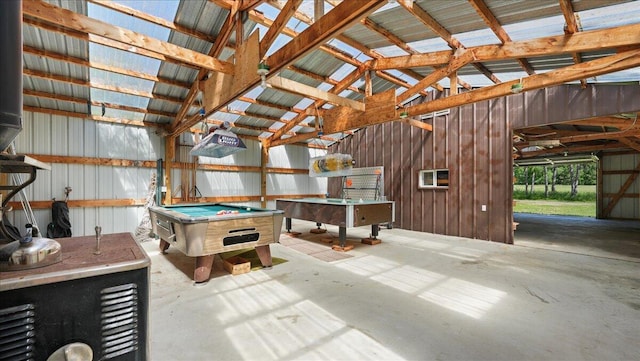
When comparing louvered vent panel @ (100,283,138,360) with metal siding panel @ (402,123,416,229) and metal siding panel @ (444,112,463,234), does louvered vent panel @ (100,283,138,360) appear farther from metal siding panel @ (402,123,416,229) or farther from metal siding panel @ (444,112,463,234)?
metal siding panel @ (402,123,416,229)

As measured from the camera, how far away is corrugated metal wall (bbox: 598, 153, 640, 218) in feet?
36.0

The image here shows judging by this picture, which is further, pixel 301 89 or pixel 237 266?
pixel 301 89

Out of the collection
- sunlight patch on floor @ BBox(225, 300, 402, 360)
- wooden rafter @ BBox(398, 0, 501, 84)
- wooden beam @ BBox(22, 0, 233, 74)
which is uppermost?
wooden rafter @ BBox(398, 0, 501, 84)

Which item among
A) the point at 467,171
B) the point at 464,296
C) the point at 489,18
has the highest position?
the point at 489,18

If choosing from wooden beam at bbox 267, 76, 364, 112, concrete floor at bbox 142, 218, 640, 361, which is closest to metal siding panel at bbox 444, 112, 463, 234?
concrete floor at bbox 142, 218, 640, 361

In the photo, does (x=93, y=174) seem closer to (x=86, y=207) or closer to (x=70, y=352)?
(x=86, y=207)

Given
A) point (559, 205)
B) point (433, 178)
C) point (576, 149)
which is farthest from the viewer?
point (559, 205)

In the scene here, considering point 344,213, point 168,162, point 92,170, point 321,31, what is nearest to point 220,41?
point 321,31

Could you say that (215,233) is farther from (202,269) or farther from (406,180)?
(406,180)

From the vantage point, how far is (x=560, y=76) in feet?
12.2

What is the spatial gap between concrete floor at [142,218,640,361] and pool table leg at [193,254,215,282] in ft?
0.36

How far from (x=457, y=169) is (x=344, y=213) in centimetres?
387

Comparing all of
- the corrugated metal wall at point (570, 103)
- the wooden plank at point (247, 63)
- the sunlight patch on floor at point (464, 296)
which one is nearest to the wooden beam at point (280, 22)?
the wooden plank at point (247, 63)

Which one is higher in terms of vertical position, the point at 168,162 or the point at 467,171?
the point at 168,162
